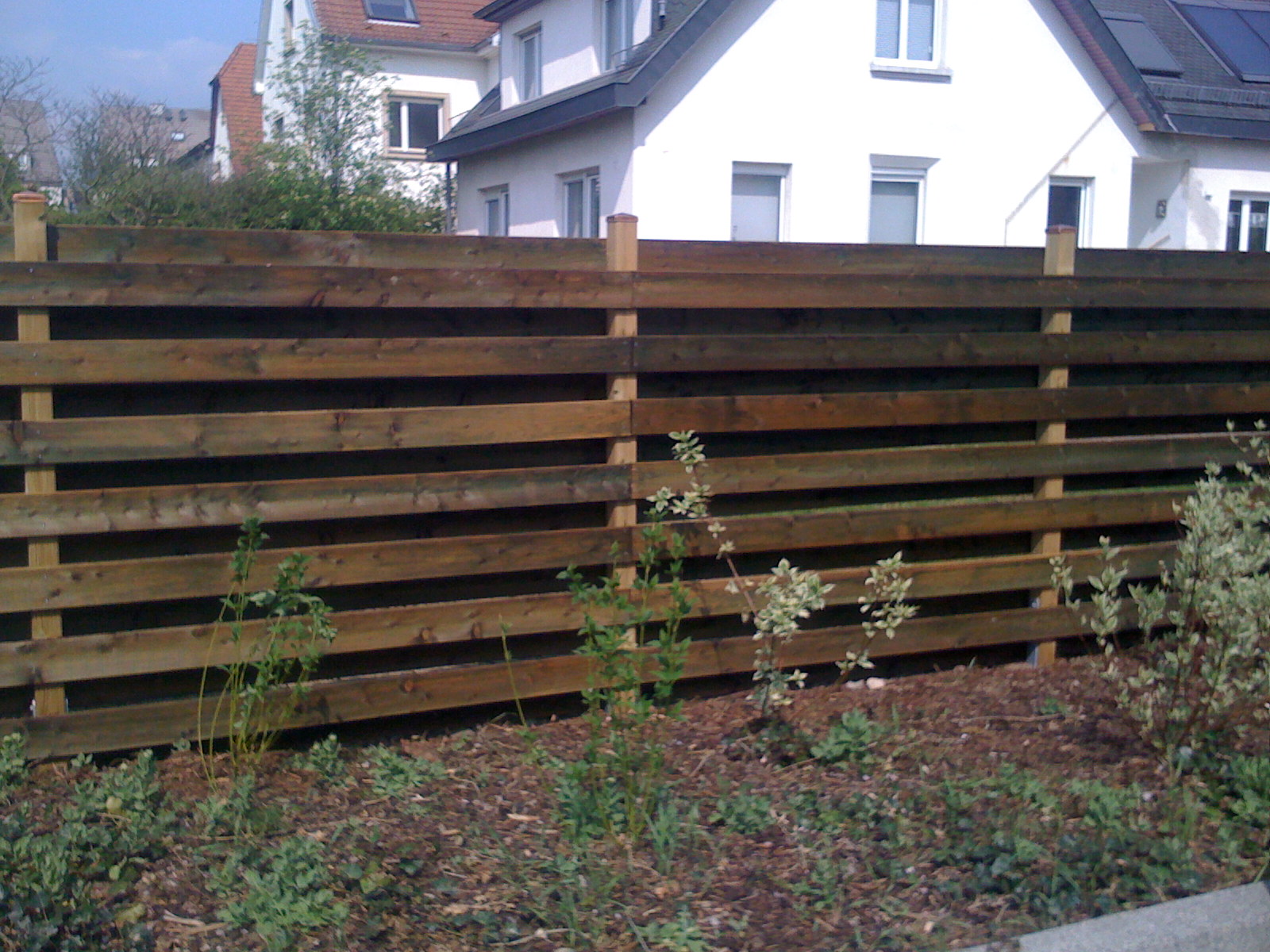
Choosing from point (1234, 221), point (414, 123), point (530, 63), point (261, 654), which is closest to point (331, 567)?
point (261, 654)

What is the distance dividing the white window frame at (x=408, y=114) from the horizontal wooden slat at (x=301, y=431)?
85.7ft

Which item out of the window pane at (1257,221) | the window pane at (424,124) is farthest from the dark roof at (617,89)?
the window pane at (424,124)

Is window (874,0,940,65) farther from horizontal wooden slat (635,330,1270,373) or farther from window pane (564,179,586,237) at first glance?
horizontal wooden slat (635,330,1270,373)

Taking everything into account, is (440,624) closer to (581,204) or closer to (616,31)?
(581,204)

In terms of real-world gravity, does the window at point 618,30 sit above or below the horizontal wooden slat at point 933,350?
above

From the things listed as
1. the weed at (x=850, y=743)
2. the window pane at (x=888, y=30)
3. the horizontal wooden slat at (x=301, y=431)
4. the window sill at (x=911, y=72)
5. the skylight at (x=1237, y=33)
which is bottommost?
the weed at (x=850, y=743)

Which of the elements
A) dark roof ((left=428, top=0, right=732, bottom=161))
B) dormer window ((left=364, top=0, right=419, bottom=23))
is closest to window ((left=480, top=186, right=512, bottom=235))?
dark roof ((left=428, top=0, right=732, bottom=161))

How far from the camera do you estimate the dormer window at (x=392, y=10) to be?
30141 millimetres

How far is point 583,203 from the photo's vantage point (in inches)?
675

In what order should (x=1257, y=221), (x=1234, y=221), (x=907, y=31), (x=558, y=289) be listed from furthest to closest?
1. (x=1257, y=221)
2. (x=1234, y=221)
3. (x=907, y=31)
4. (x=558, y=289)

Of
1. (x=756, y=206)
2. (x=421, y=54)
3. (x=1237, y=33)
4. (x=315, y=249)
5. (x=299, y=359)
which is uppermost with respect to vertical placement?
(x=421, y=54)

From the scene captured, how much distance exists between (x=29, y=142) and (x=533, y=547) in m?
15.7

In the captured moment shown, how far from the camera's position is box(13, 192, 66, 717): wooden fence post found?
409cm

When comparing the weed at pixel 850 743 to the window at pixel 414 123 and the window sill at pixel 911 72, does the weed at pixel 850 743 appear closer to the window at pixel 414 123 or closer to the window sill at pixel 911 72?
the window sill at pixel 911 72
